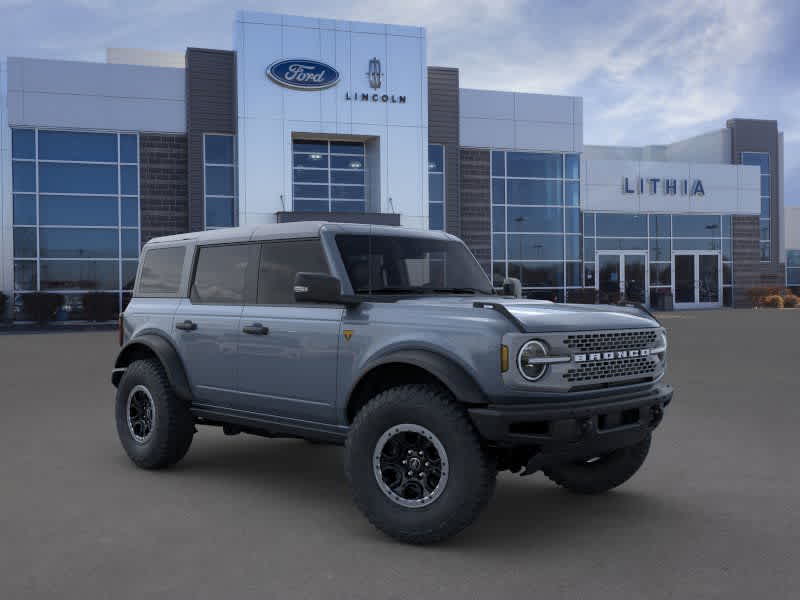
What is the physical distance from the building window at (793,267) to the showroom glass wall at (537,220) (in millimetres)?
27371

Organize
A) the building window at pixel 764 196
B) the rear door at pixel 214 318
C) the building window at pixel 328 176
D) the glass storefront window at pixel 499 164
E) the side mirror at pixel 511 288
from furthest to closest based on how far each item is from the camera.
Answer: the building window at pixel 764 196 → the glass storefront window at pixel 499 164 → the building window at pixel 328 176 → the side mirror at pixel 511 288 → the rear door at pixel 214 318

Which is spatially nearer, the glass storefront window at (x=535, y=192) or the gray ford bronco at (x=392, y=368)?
the gray ford bronco at (x=392, y=368)

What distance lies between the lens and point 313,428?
18.2 feet

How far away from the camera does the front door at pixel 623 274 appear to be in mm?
40406

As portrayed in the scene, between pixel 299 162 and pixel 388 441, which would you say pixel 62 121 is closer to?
pixel 299 162

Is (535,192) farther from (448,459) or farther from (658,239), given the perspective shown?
(448,459)

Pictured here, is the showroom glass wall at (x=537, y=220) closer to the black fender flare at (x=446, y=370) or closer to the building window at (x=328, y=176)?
the building window at (x=328, y=176)

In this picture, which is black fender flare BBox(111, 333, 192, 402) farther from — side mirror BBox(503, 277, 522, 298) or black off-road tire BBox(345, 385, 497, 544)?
side mirror BBox(503, 277, 522, 298)

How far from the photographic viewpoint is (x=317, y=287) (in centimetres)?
511

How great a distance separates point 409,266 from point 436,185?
27.9 metres

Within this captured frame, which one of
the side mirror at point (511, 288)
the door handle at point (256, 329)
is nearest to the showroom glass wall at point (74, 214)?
the door handle at point (256, 329)

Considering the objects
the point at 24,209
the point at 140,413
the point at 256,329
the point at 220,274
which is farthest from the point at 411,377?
the point at 24,209

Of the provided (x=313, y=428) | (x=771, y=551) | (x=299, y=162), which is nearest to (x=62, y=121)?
(x=299, y=162)

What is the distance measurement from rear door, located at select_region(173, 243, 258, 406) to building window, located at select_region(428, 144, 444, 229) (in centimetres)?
A: 2695
